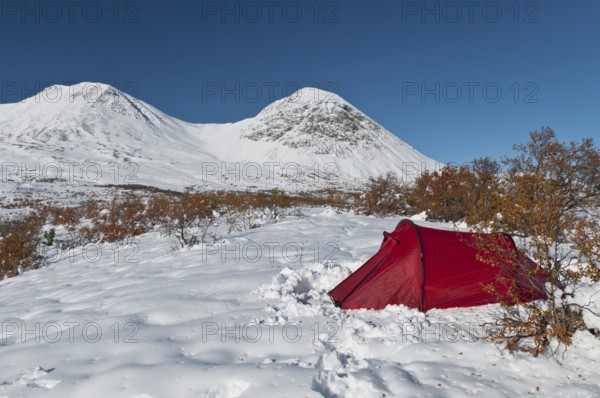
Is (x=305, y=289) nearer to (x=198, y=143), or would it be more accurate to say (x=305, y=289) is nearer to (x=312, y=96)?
(x=198, y=143)

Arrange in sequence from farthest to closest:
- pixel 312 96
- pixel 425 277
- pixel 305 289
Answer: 1. pixel 312 96
2. pixel 305 289
3. pixel 425 277

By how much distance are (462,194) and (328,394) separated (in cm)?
1325

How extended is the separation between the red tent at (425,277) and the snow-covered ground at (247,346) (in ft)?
0.68

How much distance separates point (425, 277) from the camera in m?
5.26

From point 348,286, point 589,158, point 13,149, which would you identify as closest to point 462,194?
point 589,158

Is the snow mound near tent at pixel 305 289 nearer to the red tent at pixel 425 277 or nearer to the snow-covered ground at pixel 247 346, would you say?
the snow-covered ground at pixel 247 346

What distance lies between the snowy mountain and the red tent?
1704 inches

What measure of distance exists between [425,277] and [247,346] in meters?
2.77

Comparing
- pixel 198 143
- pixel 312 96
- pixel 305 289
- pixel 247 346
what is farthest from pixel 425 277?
pixel 312 96

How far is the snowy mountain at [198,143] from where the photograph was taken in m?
57.2

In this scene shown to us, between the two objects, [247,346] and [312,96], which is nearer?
[247,346]

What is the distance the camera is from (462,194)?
14664 millimetres

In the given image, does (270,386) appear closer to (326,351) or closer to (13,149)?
(326,351)

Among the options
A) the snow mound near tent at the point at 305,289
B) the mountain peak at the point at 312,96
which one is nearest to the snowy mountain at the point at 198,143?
the mountain peak at the point at 312,96
